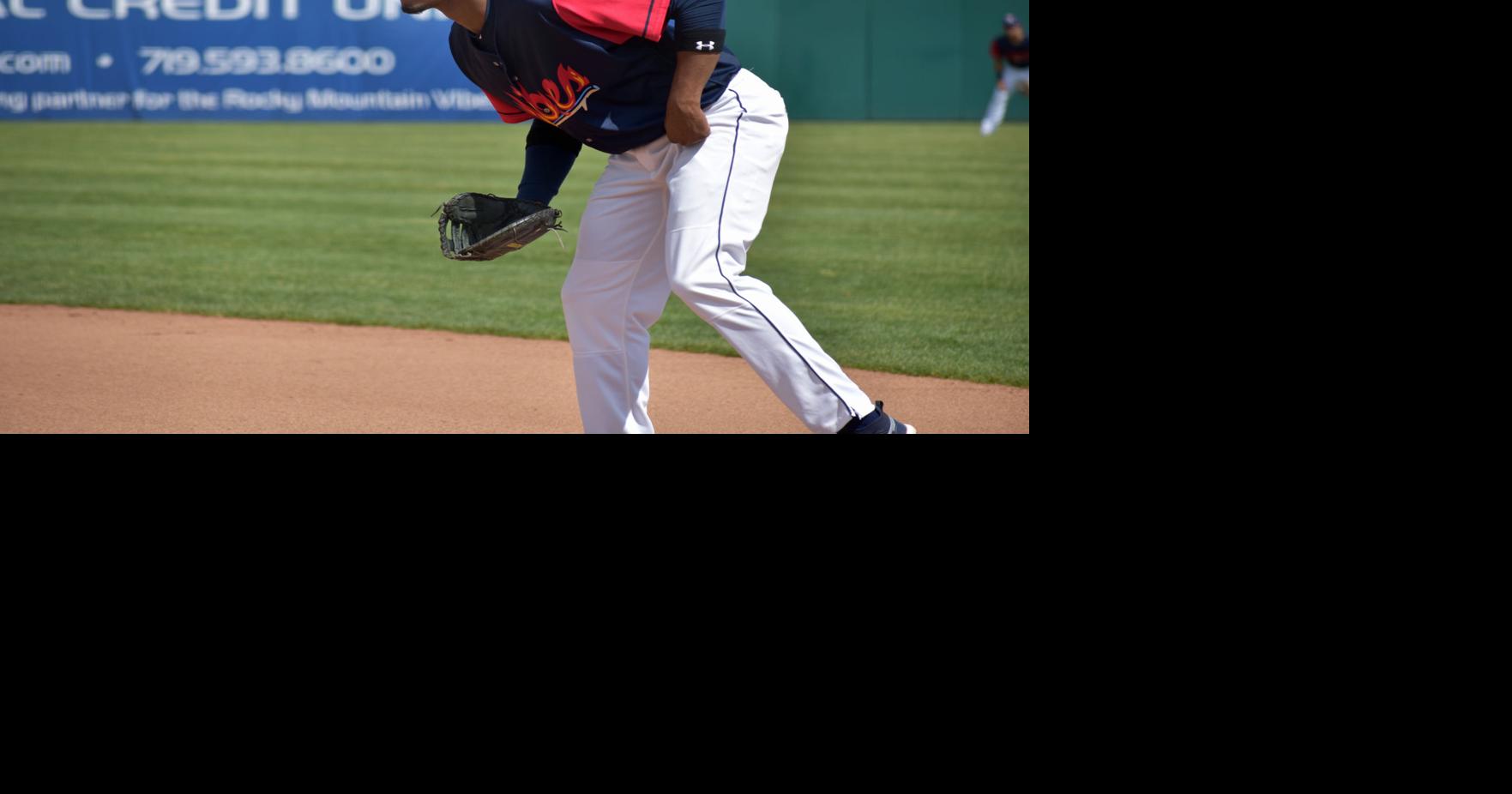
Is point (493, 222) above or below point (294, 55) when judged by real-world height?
below

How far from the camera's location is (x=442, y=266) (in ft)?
25.2

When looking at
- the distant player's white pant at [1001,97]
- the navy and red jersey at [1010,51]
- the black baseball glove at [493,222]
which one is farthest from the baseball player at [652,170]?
the navy and red jersey at [1010,51]

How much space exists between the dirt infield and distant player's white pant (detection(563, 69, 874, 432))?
99 centimetres

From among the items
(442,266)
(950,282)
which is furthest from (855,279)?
(442,266)

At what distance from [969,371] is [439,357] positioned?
77.1 inches

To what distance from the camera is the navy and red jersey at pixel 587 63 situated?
9.55ft

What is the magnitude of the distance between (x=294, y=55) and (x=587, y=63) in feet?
49.4

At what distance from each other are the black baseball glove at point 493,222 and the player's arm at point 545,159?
0.15ft

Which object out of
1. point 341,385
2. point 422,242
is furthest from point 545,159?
point 422,242

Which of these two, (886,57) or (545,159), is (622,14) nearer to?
(545,159)

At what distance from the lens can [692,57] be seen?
2.94m

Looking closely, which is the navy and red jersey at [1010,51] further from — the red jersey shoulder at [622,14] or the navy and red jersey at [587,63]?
the red jersey shoulder at [622,14]

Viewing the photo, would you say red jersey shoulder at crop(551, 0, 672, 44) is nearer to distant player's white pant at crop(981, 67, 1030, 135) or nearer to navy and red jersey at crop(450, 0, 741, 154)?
navy and red jersey at crop(450, 0, 741, 154)

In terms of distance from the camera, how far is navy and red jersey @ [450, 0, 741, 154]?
291 centimetres
